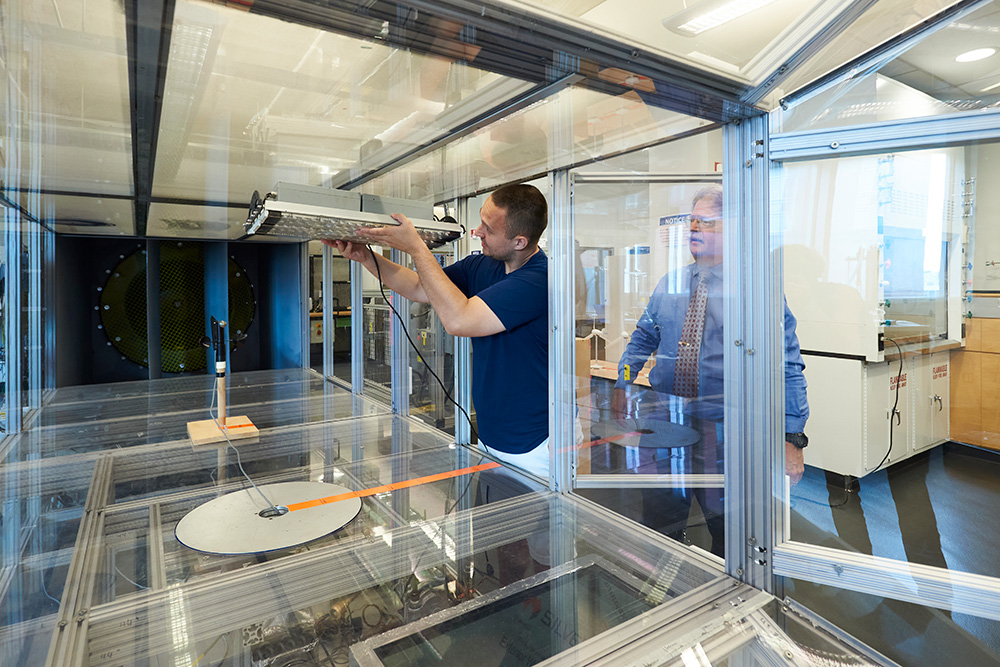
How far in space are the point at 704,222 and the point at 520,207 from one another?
681mm

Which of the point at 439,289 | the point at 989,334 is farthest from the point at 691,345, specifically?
the point at 439,289

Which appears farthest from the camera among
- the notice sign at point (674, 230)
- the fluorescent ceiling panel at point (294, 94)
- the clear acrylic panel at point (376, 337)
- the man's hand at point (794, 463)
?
the clear acrylic panel at point (376, 337)

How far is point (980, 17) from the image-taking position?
1174 millimetres

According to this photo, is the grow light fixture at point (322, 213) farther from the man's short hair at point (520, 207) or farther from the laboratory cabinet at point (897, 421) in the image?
the laboratory cabinet at point (897, 421)

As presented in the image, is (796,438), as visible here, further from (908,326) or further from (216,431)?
(216,431)

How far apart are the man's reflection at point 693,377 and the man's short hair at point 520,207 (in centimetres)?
54

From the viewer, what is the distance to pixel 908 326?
1500 mm

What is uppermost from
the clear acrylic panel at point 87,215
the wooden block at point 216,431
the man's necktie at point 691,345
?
the clear acrylic panel at point 87,215

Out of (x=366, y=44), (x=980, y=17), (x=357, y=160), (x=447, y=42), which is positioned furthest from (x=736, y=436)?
(x=357, y=160)

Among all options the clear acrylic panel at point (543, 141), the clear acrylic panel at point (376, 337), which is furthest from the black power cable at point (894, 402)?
the clear acrylic panel at point (376, 337)

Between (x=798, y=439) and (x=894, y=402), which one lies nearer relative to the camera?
(x=798, y=439)

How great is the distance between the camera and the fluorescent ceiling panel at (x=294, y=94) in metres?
1.54

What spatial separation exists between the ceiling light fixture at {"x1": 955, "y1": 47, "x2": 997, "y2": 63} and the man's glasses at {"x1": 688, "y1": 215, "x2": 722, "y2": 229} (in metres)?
0.64

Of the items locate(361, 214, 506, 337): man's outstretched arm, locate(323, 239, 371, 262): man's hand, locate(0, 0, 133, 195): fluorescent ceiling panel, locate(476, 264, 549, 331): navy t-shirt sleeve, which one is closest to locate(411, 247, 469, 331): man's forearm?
locate(361, 214, 506, 337): man's outstretched arm
